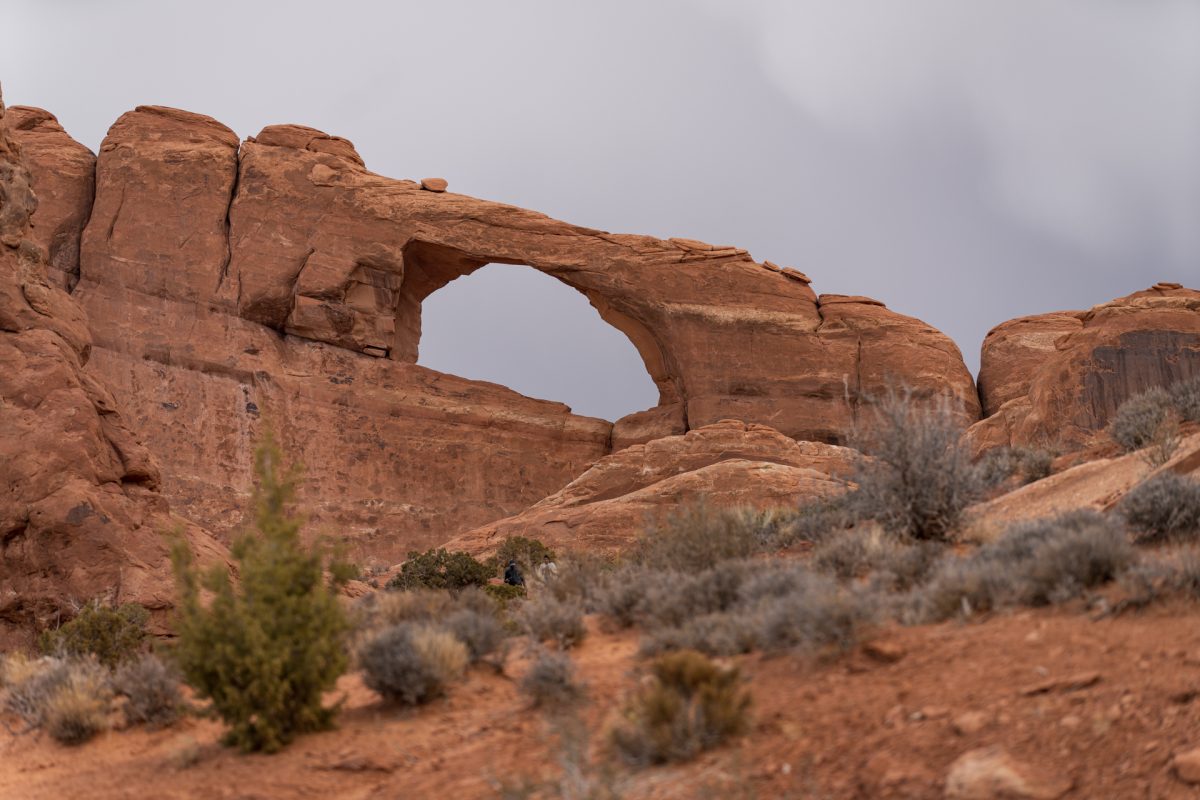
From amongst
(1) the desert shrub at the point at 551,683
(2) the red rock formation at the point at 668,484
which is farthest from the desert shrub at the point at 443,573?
(1) the desert shrub at the point at 551,683

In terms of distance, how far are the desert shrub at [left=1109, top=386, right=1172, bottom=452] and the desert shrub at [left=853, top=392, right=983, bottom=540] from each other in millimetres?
3940

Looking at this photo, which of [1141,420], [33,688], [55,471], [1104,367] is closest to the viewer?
[33,688]

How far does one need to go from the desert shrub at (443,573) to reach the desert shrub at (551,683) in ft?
47.0

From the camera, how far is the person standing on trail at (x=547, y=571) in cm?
1192

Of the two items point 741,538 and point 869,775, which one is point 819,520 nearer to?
point 741,538

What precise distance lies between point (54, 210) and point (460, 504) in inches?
550

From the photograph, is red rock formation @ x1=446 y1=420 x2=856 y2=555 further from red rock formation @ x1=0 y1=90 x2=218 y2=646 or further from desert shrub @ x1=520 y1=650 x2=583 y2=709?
desert shrub @ x1=520 y1=650 x2=583 y2=709

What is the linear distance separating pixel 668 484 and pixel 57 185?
62.8ft

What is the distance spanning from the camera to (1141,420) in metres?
13.5

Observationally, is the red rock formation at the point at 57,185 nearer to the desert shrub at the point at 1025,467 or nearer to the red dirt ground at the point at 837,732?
the desert shrub at the point at 1025,467

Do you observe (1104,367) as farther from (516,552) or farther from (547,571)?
(547,571)

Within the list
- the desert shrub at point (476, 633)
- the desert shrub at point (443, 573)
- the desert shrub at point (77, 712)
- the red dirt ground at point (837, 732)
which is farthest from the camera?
the desert shrub at point (443, 573)

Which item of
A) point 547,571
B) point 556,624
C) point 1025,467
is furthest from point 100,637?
point 1025,467

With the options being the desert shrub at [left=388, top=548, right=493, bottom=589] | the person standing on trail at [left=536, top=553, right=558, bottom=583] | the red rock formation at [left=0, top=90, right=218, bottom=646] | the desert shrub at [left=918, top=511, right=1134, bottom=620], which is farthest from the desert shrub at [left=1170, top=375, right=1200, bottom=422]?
the red rock formation at [left=0, top=90, right=218, bottom=646]
